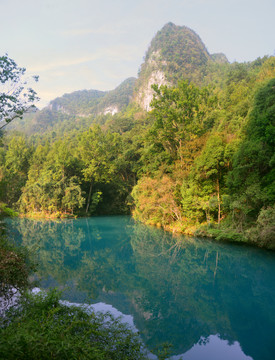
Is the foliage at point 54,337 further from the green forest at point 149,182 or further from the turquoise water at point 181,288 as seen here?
the turquoise water at point 181,288

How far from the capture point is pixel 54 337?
10.2 ft

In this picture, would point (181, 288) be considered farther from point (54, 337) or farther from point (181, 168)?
point (181, 168)

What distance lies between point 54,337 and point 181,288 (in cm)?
593

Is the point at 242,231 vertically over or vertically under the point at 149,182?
under

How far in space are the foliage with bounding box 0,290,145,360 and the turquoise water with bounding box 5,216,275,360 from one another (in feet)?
3.39

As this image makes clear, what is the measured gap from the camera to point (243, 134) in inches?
582

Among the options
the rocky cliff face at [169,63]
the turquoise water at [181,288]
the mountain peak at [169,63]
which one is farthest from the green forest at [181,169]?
the mountain peak at [169,63]

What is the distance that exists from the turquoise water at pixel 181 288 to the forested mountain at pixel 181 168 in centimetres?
233

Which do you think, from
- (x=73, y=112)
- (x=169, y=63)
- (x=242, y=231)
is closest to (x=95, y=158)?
(x=242, y=231)

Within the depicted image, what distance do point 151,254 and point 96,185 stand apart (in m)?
21.1

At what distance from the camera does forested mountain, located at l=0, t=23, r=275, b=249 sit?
12594 millimetres

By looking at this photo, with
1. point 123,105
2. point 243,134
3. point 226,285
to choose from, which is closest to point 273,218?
point 226,285

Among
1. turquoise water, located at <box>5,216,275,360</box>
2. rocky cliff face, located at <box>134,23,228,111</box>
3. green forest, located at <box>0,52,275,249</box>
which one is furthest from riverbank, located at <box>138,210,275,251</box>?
rocky cliff face, located at <box>134,23,228,111</box>

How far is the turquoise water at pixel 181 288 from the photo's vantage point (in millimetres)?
5238
